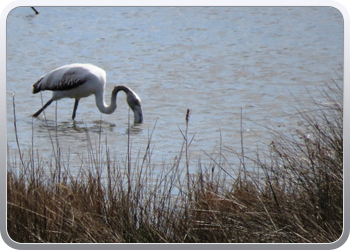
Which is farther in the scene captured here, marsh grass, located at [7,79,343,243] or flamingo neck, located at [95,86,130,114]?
flamingo neck, located at [95,86,130,114]

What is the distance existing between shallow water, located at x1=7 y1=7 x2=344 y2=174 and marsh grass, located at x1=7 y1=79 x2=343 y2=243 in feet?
0.94

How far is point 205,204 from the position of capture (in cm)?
370

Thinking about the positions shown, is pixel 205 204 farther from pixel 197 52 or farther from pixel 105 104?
pixel 105 104

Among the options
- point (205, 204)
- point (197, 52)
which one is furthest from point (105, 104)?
point (205, 204)

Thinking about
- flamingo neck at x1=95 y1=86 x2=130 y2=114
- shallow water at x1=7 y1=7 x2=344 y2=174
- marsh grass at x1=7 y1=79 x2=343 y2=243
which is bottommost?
flamingo neck at x1=95 y1=86 x2=130 y2=114

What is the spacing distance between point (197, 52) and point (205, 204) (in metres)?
0.87

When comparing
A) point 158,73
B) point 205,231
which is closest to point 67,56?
point 158,73

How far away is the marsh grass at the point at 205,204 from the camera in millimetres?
3430

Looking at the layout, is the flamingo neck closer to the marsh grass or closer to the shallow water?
the shallow water

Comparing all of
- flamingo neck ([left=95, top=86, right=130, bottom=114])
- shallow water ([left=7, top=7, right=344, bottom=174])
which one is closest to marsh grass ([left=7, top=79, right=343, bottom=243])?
shallow water ([left=7, top=7, right=344, bottom=174])

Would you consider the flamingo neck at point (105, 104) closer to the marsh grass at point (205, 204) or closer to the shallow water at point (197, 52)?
the shallow water at point (197, 52)

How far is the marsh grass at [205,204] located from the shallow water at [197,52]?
0.29 metres

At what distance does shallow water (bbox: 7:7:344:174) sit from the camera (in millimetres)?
3520
